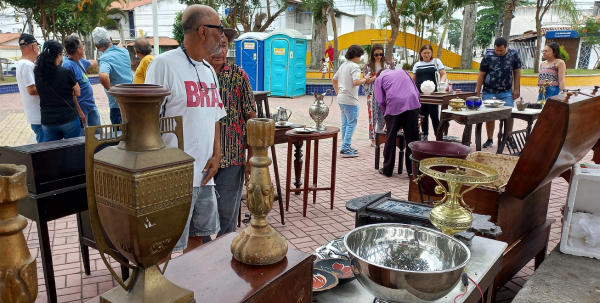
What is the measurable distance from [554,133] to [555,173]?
397 millimetres

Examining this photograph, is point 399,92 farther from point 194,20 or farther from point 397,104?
point 194,20

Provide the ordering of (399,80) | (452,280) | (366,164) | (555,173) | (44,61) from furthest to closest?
(366,164) < (399,80) < (44,61) < (555,173) < (452,280)

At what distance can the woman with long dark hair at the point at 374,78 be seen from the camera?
271 inches

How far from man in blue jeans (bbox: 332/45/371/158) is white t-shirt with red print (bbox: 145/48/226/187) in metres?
4.40

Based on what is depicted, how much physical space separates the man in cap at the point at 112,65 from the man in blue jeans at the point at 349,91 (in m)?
3.09

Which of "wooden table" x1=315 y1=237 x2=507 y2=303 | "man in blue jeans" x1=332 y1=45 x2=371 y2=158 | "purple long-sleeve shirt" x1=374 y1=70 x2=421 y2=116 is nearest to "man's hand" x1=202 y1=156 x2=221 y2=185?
"wooden table" x1=315 y1=237 x2=507 y2=303

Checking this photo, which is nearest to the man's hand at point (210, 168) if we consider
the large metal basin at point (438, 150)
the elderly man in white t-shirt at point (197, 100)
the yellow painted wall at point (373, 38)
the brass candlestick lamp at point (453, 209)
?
the elderly man in white t-shirt at point (197, 100)

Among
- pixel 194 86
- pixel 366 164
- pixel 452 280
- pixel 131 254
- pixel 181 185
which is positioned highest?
pixel 194 86

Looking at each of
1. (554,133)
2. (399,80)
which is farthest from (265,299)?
(399,80)

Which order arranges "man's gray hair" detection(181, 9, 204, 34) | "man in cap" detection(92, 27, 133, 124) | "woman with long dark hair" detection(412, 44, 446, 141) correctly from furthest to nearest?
"woman with long dark hair" detection(412, 44, 446, 141) < "man in cap" detection(92, 27, 133, 124) < "man's gray hair" detection(181, 9, 204, 34)

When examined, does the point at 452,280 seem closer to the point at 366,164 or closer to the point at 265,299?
the point at 265,299

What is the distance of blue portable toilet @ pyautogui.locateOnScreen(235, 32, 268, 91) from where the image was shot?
1358 centimetres

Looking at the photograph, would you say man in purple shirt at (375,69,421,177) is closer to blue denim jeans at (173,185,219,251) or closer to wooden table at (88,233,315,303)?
blue denim jeans at (173,185,219,251)

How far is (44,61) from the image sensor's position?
416cm
